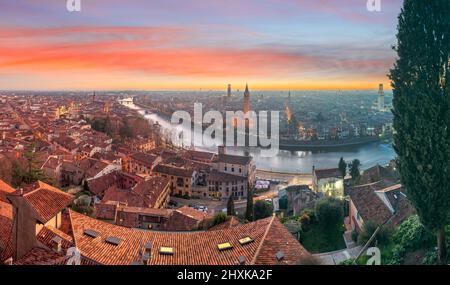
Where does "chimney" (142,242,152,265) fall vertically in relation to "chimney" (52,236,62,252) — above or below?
below

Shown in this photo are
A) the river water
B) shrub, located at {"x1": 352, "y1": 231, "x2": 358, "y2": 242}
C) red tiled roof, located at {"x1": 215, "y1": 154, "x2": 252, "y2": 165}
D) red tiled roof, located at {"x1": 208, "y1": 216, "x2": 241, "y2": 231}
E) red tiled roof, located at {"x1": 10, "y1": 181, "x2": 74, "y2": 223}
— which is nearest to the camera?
red tiled roof, located at {"x1": 10, "y1": 181, "x2": 74, "y2": 223}

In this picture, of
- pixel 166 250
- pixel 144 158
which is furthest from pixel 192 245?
pixel 144 158

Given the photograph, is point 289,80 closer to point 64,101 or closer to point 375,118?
point 375,118

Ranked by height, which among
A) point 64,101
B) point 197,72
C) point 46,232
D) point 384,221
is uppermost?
point 197,72

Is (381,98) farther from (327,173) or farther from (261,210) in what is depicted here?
(327,173)

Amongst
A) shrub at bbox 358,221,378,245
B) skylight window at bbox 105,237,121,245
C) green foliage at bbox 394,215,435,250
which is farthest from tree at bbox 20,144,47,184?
green foliage at bbox 394,215,435,250

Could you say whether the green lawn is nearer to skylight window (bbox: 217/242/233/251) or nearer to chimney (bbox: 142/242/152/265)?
skylight window (bbox: 217/242/233/251)
